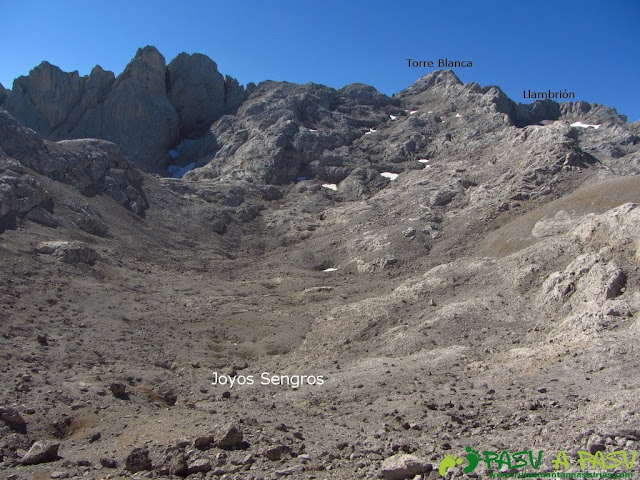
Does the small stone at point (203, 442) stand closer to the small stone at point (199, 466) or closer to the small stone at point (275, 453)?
the small stone at point (199, 466)

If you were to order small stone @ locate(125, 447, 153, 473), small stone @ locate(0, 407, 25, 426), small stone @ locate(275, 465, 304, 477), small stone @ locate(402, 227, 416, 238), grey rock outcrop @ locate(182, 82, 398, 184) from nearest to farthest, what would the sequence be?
small stone @ locate(275, 465, 304, 477) → small stone @ locate(125, 447, 153, 473) → small stone @ locate(0, 407, 25, 426) → small stone @ locate(402, 227, 416, 238) → grey rock outcrop @ locate(182, 82, 398, 184)

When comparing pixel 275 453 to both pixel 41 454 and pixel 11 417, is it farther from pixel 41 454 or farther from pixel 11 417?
pixel 11 417

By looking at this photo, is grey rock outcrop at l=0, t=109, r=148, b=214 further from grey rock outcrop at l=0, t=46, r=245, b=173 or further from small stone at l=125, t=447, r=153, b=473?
small stone at l=125, t=447, r=153, b=473

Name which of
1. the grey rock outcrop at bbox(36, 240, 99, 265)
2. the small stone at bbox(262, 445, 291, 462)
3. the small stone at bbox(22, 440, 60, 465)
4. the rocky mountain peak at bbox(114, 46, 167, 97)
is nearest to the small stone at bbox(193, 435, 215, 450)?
the small stone at bbox(262, 445, 291, 462)

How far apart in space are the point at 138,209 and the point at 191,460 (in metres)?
48.6

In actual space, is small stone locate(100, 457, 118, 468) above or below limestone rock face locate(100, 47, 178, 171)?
below

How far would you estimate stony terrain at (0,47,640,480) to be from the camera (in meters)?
13.9

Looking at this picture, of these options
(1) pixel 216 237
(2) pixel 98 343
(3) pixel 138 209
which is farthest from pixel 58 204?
(2) pixel 98 343

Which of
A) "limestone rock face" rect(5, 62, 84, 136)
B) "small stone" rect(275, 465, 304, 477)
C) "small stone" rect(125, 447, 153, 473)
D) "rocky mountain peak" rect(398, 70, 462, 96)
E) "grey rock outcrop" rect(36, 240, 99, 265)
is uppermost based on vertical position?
"rocky mountain peak" rect(398, 70, 462, 96)

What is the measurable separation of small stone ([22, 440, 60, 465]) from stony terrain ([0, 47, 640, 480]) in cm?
4

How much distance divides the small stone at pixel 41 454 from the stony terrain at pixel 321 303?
0.14 feet

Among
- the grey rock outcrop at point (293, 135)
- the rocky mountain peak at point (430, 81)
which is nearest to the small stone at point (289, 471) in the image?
the grey rock outcrop at point (293, 135)

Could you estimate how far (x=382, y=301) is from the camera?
3422 centimetres

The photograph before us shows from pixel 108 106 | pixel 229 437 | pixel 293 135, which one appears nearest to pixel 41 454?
pixel 229 437
